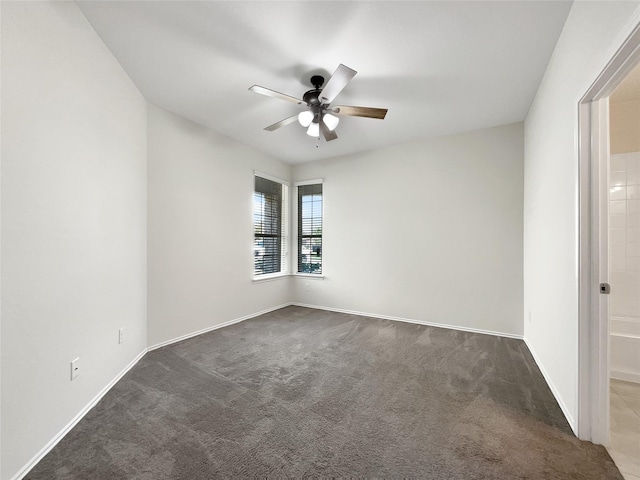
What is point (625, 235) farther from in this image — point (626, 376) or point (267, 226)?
point (267, 226)

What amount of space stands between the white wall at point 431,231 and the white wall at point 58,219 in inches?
118

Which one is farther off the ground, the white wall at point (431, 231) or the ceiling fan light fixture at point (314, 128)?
the ceiling fan light fixture at point (314, 128)

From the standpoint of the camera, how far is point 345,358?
2.69 metres

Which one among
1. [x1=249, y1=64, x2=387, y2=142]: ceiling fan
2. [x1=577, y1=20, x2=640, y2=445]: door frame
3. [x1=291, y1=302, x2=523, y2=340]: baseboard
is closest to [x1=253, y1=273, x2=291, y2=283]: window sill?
[x1=291, y1=302, x2=523, y2=340]: baseboard

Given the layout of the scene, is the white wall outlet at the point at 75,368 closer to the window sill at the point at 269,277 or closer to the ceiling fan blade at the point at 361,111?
the window sill at the point at 269,277

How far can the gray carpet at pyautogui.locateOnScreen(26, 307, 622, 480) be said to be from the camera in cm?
137

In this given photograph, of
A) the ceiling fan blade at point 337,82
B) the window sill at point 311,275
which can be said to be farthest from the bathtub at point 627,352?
the window sill at point 311,275

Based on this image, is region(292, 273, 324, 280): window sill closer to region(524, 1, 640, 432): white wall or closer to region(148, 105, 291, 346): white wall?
region(148, 105, 291, 346): white wall

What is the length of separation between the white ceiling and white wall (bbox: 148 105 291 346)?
460mm

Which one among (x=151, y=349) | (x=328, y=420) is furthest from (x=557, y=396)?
(x=151, y=349)

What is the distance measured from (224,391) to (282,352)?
84cm

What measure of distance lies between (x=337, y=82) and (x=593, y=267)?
6.61ft

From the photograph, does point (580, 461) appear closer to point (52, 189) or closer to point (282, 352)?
point (282, 352)

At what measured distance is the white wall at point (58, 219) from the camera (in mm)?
1289
